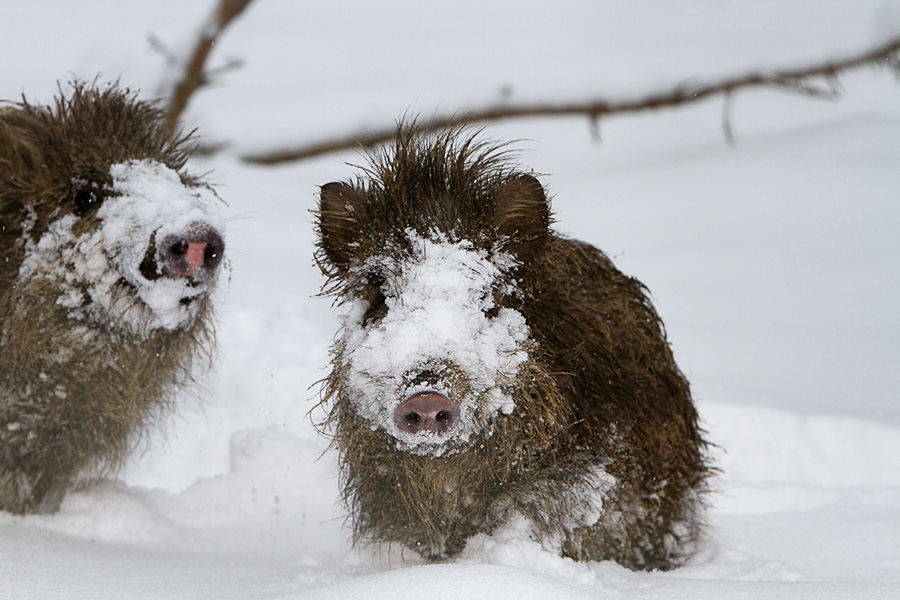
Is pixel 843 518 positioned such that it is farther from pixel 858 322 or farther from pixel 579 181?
pixel 579 181

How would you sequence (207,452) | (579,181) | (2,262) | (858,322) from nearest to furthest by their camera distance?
(2,262) → (207,452) → (858,322) → (579,181)

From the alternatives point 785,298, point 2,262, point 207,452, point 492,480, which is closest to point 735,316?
point 785,298

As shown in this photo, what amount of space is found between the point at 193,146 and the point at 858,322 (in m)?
3.56

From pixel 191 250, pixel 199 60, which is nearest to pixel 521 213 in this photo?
pixel 191 250

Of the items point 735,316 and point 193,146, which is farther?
point 735,316

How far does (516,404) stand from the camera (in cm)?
258

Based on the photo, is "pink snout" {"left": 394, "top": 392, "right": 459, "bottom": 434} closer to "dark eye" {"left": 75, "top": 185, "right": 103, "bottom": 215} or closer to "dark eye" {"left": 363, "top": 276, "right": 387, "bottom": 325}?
"dark eye" {"left": 363, "top": 276, "right": 387, "bottom": 325}

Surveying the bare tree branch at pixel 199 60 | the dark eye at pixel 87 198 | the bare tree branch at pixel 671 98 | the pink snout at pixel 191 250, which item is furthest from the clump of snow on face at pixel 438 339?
the bare tree branch at pixel 199 60

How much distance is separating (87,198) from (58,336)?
0.43 metres

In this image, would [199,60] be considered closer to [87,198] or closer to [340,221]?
[87,198]

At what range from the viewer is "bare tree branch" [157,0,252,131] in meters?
5.93

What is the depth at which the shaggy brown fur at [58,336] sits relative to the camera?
10.5 feet

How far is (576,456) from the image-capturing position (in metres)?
2.73

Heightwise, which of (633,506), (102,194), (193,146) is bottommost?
(633,506)
